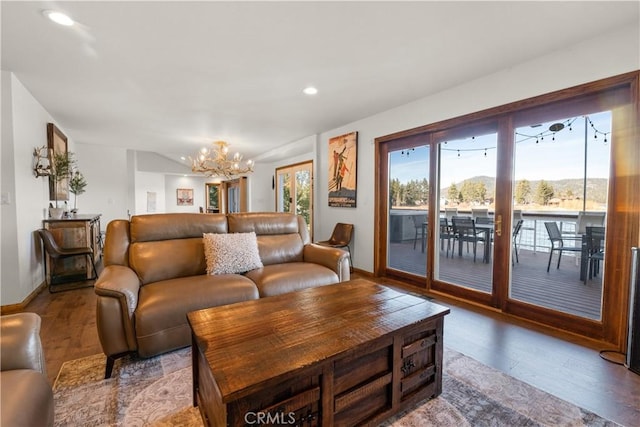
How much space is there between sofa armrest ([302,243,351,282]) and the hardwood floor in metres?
1.06

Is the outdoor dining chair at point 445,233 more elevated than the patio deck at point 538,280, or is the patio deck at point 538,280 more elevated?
the outdoor dining chair at point 445,233

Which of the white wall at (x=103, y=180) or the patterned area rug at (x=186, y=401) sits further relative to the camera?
the white wall at (x=103, y=180)

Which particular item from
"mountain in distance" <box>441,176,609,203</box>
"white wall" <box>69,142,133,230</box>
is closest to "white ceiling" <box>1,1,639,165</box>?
"mountain in distance" <box>441,176,609,203</box>

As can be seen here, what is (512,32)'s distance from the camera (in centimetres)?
215

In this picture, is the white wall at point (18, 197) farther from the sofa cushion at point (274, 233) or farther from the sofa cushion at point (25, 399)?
the sofa cushion at point (25, 399)

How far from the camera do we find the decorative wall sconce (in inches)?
139

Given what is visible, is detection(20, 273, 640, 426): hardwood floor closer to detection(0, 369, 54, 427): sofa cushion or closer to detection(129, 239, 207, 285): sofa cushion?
detection(129, 239, 207, 285): sofa cushion

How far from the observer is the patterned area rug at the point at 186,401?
1439mm

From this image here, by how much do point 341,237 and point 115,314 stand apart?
337 cm

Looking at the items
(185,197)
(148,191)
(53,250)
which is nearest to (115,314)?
(53,250)

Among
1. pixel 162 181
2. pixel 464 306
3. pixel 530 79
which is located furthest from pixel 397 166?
pixel 162 181

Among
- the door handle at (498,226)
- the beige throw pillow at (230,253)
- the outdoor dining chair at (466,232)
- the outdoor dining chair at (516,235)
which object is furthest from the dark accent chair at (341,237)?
the outdoor dining chair at (516,235)

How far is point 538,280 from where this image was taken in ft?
9.61

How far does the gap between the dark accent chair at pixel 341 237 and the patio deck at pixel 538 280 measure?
3.82 ft
